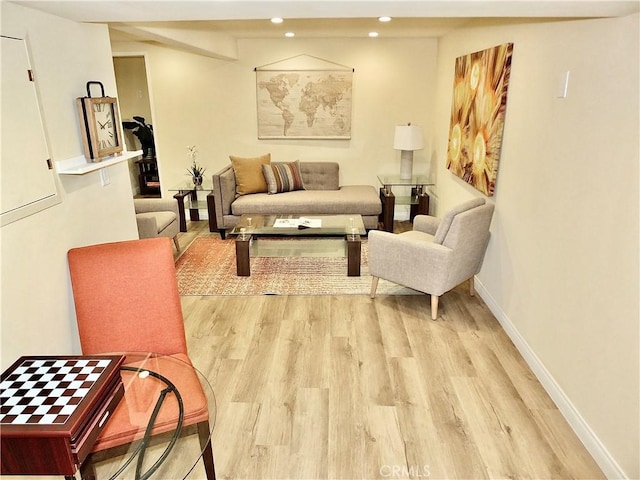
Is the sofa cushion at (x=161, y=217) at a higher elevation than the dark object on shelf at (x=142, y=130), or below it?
below

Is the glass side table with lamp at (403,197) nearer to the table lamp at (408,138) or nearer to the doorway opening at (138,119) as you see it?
the table lamp at (408,138)

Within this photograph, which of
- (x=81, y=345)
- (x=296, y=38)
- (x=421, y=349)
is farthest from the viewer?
(x=296, y=38)

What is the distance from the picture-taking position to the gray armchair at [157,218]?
3805 millimetres

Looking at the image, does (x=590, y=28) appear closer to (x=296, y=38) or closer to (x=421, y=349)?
(x=421, y=349)

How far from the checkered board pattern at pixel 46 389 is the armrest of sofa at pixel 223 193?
134 inches

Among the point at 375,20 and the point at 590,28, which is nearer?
the point at 590,28

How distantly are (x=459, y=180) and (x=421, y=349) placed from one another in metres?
2.03

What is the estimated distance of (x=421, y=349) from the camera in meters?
2.81

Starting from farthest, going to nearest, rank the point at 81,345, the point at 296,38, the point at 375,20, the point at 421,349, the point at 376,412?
the point at 296,38, the point at 375,20, the point at 421,349, the point at 376,412, the point at 81,345

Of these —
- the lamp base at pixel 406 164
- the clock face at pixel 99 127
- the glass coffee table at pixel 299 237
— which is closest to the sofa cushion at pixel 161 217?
the glass coffee table at pixel 299 237

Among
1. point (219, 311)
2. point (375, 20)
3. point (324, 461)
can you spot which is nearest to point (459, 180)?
point (375, 20)

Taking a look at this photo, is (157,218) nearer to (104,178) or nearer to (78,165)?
(104,178)

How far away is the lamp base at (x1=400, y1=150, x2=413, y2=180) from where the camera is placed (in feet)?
17.0

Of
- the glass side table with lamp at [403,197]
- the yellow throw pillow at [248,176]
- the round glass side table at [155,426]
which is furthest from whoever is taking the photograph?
the yellow throw pillow at [248,176]
